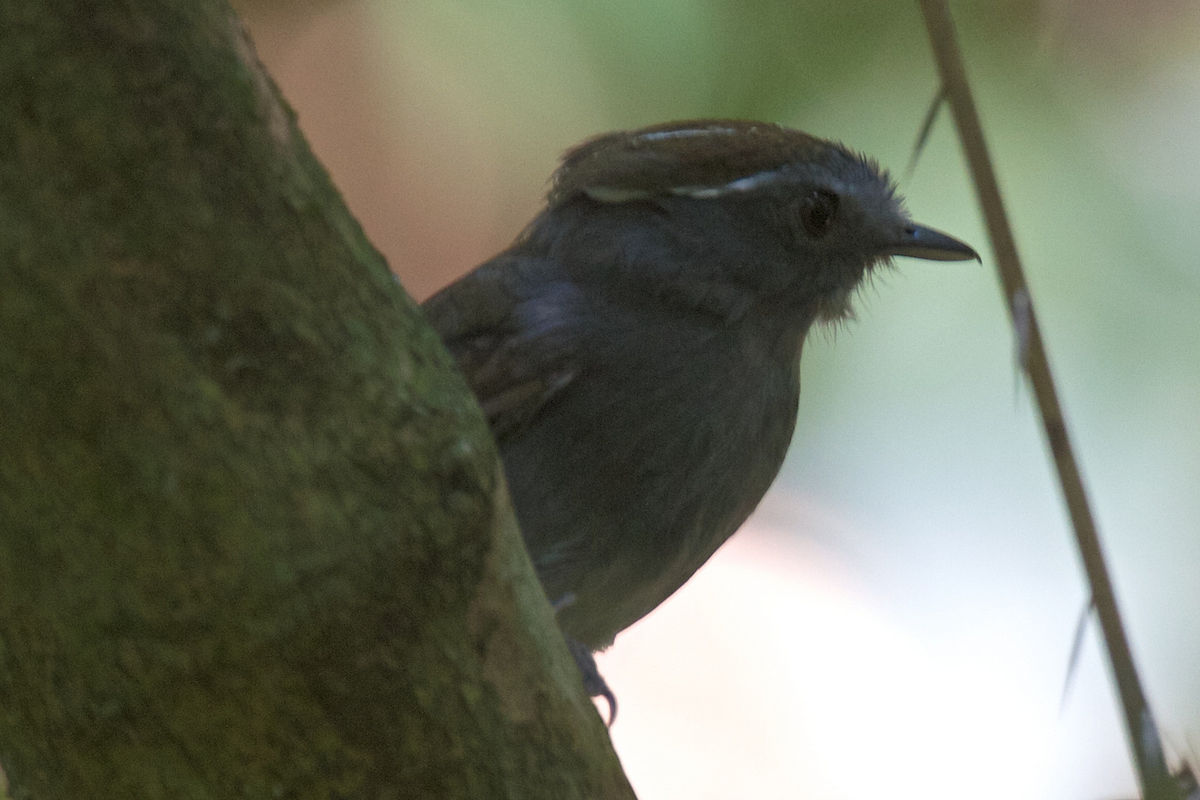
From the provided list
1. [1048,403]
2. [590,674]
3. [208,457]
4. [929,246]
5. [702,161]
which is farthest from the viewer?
[929,246]

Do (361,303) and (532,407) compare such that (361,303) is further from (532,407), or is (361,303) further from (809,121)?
(809,121)

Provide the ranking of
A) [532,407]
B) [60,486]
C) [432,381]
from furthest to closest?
[532,407] → [432,381] → [60,486]

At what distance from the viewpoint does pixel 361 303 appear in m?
1.01

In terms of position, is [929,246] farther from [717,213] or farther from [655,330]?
[655,330]

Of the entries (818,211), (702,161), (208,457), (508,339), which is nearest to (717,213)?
(702,161)

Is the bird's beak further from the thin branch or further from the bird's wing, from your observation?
the thin branch

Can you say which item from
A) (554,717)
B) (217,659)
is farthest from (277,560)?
(554,717)

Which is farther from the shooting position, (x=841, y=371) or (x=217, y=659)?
(x=841, y=371)

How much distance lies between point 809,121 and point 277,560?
2.29 m

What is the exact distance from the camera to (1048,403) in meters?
1.34

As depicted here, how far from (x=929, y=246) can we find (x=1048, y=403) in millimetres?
995

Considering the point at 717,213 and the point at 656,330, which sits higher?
the point at 717,213

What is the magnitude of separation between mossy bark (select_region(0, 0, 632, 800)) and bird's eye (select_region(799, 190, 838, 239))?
124cm

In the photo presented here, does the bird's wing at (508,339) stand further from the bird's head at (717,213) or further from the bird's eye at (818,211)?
the bird's eye at (818,211)
